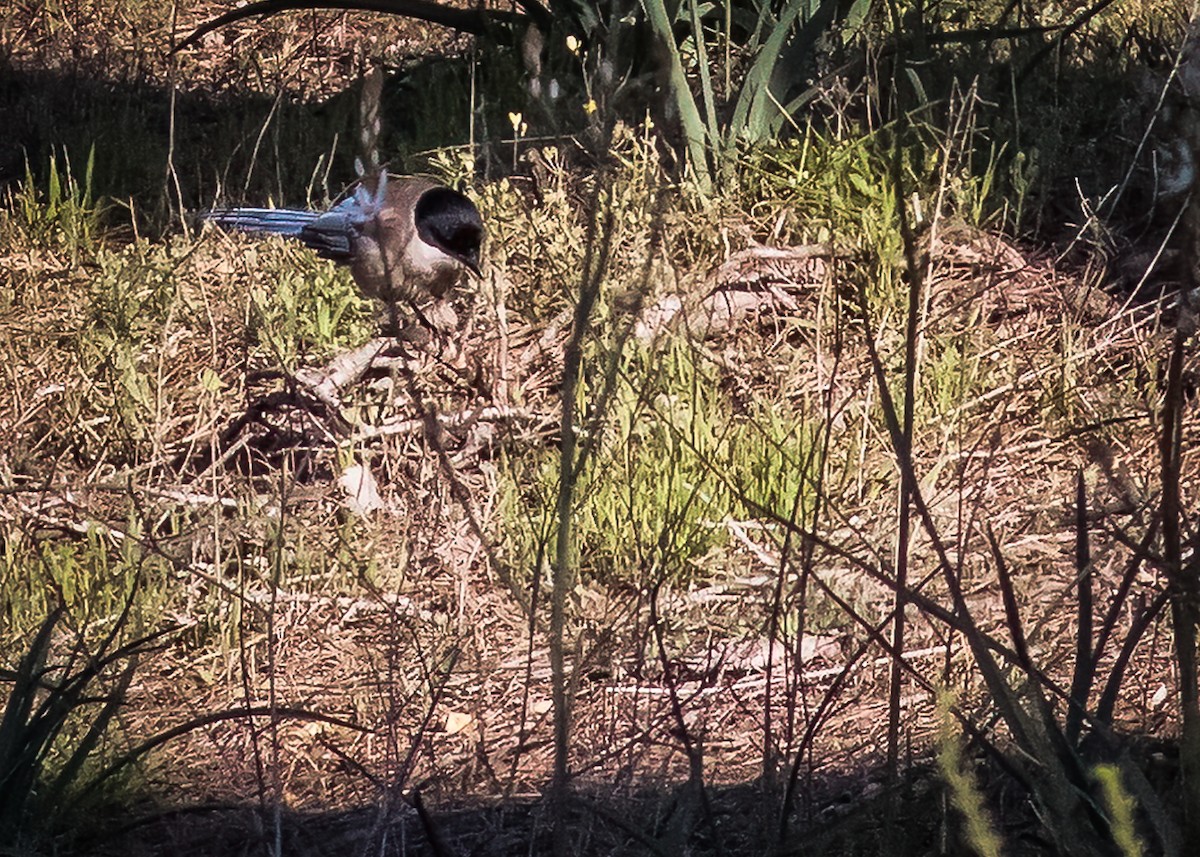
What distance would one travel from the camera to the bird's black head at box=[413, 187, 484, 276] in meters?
4.11

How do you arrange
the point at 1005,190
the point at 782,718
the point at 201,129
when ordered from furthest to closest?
the point at 201,129 → the point at 1005,190 → the point at 782,718

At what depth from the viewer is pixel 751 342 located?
13.7ft

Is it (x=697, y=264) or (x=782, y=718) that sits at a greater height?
(x=697, y=264)

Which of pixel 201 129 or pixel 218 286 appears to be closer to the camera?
pixel 218 286

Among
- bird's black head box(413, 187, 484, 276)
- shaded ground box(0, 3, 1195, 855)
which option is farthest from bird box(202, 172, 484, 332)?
shaded ground box(0, 3, 1195, 855)

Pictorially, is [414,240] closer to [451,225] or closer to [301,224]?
[451,225]


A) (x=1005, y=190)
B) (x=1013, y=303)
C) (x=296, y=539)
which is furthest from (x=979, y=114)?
(x=296, y=539)

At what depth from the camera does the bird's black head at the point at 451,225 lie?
13.5 ft

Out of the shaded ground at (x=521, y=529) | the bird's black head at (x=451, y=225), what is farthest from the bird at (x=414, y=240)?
the shaded ground at (x=521, y=529)

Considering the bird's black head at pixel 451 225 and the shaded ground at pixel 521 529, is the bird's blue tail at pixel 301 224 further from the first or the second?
the bird's black head at pixel 451 225

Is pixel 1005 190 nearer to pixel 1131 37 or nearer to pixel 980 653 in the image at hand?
pixel 1131 37

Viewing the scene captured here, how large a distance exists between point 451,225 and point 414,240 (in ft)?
0.41

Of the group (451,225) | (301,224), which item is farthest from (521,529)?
(301,224)

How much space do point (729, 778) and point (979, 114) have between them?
3.07 metres
